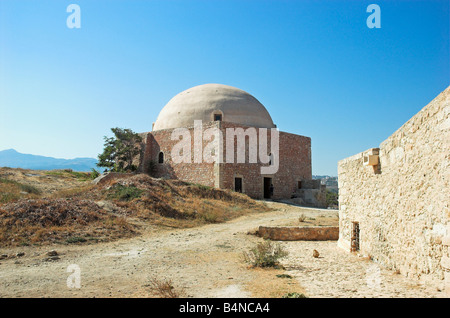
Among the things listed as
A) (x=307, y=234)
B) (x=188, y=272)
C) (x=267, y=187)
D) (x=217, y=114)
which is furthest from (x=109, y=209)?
(x=217, y=114)

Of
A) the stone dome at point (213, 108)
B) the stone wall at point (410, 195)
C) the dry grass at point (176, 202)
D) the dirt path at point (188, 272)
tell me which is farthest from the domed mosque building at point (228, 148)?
the stone wall at point (410, 195)

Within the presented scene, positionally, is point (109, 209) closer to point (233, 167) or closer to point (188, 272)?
point (188, 272)

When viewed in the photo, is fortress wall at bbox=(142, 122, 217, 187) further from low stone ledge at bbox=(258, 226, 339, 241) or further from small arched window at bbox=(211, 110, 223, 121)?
low stone ledge at bbox=(258, 226, 339, 241)

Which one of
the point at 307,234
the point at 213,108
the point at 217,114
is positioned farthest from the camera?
the point at 213,108

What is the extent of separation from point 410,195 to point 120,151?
21.3 meters

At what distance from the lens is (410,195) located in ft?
14.3

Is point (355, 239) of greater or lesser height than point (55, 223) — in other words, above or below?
below

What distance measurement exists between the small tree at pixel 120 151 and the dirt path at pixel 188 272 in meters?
16.0

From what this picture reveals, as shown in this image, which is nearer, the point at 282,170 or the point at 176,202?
the point at 176,202

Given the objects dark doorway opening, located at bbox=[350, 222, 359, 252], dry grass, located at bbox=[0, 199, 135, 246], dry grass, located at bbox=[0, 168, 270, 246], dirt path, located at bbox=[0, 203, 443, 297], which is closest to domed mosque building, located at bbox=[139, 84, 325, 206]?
dry grass, located at bbox=[0, 168, 270, 246]

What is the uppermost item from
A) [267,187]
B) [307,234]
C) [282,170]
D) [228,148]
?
[228,148]

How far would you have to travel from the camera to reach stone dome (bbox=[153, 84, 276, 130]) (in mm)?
22219
